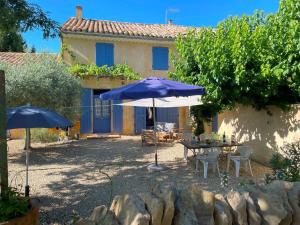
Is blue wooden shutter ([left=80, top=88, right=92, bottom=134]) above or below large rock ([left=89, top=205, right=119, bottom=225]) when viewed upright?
above

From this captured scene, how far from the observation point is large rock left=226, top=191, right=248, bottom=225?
3.28 metres

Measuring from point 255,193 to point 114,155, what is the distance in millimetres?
8345

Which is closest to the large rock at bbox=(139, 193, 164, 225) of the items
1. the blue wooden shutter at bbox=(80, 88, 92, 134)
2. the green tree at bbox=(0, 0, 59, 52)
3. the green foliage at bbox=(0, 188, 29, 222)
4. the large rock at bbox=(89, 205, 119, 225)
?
the large rock at bbox=(89, 205, 119, 225)

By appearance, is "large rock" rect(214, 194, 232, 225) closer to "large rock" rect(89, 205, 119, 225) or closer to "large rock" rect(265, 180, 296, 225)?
"large rock" rect(265, 180, 296, 225)

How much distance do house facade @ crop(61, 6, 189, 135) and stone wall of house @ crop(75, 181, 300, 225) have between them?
550 inches

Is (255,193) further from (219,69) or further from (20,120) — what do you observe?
(219,69)

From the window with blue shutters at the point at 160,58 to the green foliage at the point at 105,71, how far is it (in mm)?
1468

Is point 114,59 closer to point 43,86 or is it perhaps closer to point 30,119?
point 43,86

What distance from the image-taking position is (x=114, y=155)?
37.6 feet

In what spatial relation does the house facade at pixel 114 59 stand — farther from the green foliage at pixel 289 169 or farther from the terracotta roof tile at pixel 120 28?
the green foliage at pixel 289 169

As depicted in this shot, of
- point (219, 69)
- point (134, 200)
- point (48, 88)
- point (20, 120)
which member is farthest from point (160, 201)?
point (48, 88)

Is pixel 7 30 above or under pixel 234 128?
Result: above

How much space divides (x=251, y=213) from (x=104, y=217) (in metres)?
1.57

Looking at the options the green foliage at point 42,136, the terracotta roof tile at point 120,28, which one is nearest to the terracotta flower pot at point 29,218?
the green foliage at point 42,136
